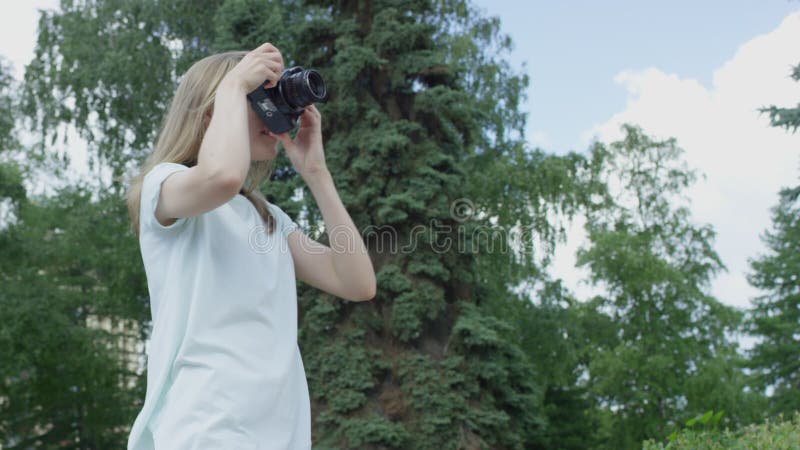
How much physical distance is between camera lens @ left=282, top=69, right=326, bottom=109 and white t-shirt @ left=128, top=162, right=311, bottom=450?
28 cm

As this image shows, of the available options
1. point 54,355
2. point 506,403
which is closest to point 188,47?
point 54,355

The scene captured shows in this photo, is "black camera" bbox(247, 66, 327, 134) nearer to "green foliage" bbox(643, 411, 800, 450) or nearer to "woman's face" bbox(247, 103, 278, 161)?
"woman's face" bbox(247, 103, 278, 161)

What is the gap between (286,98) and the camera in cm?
180

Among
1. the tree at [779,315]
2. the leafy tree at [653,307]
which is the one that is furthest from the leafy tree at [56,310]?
the tree at [779,315]

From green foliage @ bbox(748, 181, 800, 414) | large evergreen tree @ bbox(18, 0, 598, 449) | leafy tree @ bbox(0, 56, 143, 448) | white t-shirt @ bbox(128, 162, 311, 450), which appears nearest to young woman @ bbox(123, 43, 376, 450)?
white t-shirt @ bbox(128, 162, 311, 450)

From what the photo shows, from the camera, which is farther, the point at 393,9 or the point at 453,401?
the point at 393,9

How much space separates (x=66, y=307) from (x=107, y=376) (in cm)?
192

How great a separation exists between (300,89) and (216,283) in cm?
48

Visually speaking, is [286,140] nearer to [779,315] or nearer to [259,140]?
[259,140]

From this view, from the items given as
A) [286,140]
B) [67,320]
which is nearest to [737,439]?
[286,140]

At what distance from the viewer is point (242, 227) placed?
66.7 inches

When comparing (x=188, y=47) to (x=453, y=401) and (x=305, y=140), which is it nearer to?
(x=453, y=401)

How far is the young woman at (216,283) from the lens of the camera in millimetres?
1497

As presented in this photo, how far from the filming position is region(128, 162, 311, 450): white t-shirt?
148 centimetres
